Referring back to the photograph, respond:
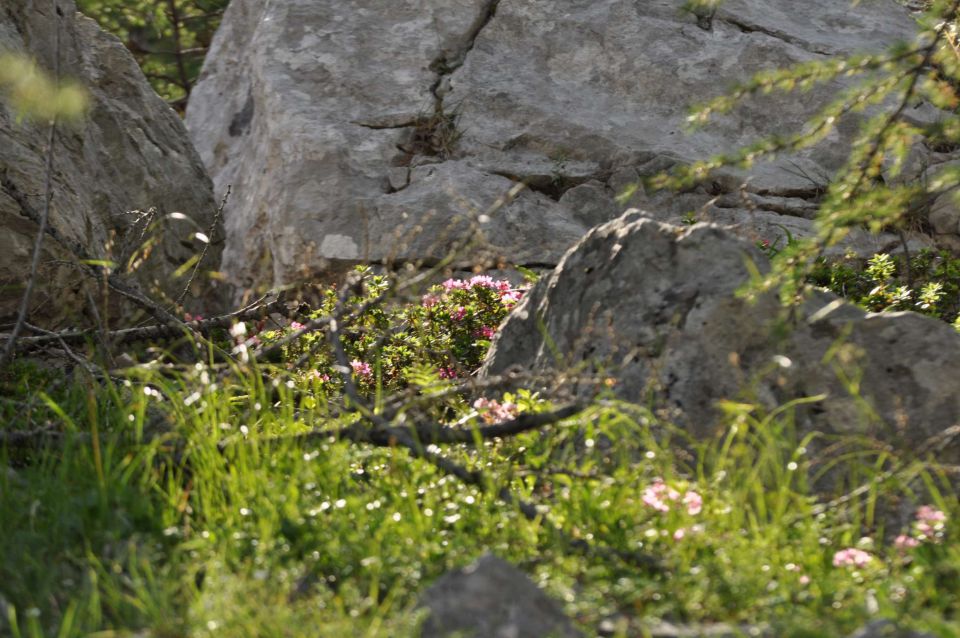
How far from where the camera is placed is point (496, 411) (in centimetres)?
395

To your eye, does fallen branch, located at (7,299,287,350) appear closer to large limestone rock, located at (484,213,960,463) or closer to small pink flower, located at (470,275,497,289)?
small pink flower, located at (470,275,497,289)

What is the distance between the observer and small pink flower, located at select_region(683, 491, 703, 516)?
3127mm

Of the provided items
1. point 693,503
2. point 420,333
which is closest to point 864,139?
point 693,503

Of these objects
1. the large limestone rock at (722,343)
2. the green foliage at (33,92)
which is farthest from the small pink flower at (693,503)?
the green foliage at (33,92)

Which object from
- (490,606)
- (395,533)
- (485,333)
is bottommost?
(485,333)

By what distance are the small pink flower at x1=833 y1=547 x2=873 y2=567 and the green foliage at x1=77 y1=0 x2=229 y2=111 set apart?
9.44m

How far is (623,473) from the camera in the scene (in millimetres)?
3322

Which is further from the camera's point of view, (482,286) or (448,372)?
(482,286)

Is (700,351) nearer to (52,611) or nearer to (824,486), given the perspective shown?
(824,486)

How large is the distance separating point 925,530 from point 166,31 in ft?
33.4

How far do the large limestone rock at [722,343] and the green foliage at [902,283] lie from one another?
1740mm

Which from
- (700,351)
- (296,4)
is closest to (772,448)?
(700,351)

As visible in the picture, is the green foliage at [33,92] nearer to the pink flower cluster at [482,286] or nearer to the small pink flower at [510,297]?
the pink flower cluster at [482,286]

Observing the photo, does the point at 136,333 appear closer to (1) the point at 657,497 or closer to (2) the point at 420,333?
(2) the point at 420,333
